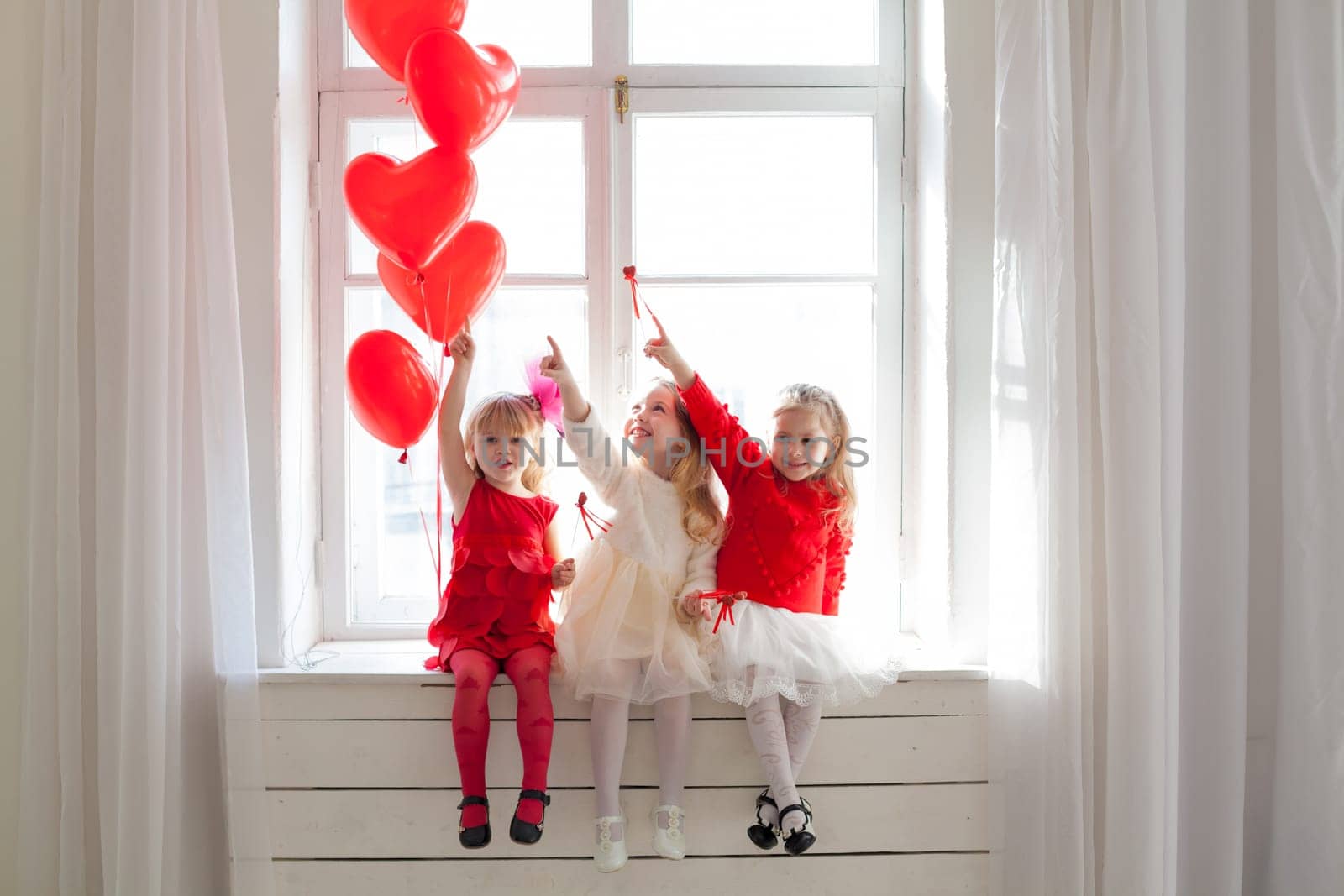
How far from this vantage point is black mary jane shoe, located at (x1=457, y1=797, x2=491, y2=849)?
1573 mm

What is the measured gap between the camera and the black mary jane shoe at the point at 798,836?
5.24 feet

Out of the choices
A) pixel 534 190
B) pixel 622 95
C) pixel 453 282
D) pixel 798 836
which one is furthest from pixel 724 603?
pixel 622 95

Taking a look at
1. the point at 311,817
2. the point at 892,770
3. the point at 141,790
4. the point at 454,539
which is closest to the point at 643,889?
the point at 892,770

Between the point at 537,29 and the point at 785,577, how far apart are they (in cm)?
128

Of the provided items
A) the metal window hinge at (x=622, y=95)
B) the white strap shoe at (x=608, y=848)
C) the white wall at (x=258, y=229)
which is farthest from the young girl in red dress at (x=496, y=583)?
the metal window hinge at (x=622, y=95)

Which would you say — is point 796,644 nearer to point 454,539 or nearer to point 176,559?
point 454,539

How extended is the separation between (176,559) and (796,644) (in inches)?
42.8

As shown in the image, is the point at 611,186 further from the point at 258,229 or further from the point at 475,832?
the point at 475,832

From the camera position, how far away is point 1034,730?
1.66 m

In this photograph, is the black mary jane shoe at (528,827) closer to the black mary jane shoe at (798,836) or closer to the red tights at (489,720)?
the red tights at (489,720)

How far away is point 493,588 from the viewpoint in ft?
5.70

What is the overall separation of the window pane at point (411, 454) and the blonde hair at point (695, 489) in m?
0.29

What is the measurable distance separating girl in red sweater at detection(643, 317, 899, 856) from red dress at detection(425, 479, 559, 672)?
1.13ft

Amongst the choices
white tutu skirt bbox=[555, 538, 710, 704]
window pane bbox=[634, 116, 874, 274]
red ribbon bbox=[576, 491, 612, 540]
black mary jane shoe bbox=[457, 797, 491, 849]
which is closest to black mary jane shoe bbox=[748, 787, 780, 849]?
white tutu skirt bbox=[555, 538, 710, 704]
